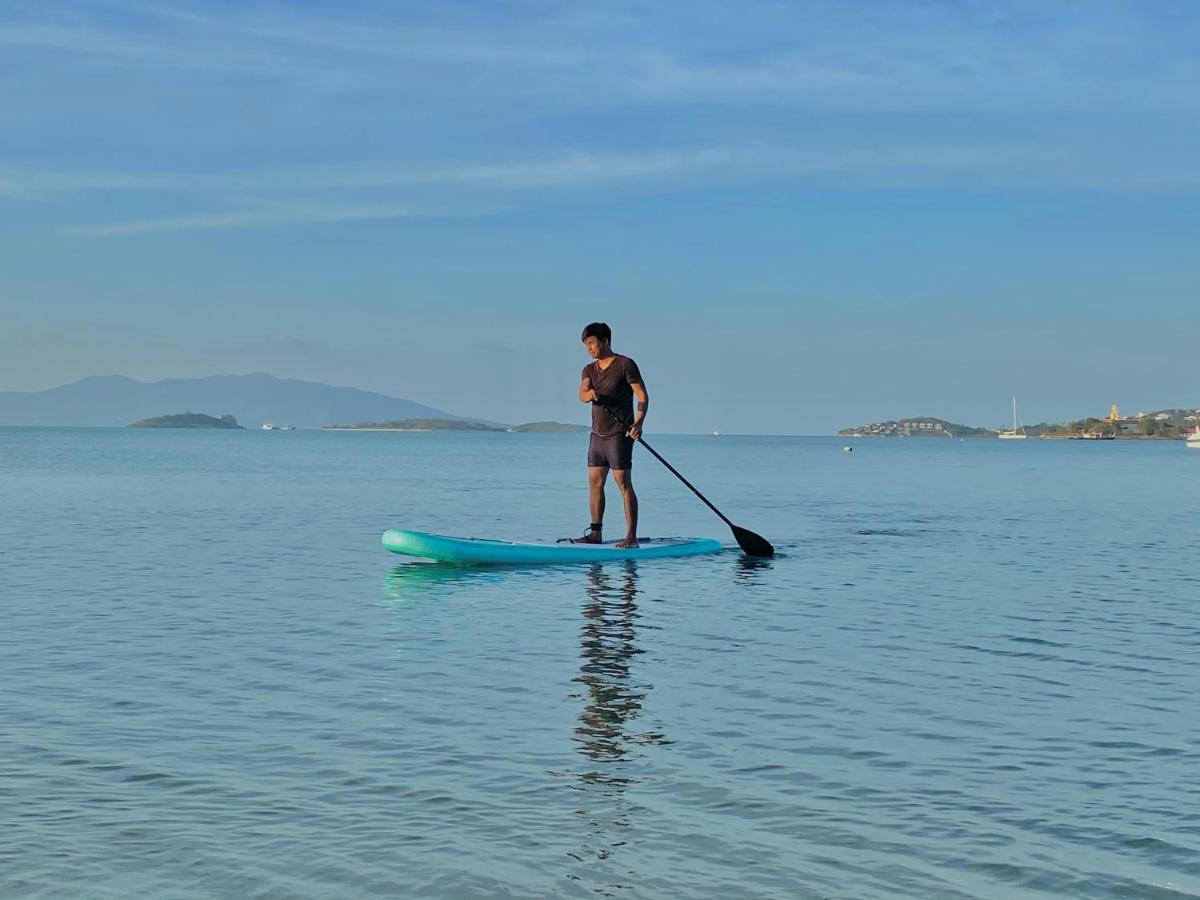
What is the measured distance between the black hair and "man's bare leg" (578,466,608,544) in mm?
1905

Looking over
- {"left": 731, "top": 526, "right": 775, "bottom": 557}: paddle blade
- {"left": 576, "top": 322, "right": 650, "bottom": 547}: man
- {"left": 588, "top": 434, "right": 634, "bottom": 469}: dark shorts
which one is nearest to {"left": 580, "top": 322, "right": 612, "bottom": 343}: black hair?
{"left": 576, "top": 322, "right": 650, "bottom": 547}: man

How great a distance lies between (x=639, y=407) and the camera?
61.6 feet

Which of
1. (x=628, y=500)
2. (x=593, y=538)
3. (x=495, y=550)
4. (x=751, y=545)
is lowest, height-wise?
(x=751, y=545)

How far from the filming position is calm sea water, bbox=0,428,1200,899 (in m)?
6.39


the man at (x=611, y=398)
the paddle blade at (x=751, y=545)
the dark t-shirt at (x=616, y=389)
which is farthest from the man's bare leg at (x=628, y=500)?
the paddle blade at (x=751, y=545)

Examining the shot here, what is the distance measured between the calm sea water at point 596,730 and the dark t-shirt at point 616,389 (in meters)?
2.26

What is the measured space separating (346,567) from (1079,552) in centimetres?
1419

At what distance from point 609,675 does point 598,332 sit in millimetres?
8172

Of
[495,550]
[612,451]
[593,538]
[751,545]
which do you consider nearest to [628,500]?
[612,451]

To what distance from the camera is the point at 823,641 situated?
13.7 metres

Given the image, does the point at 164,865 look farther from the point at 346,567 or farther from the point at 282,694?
the point at 346,567

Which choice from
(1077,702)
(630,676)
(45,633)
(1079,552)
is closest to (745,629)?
(630,676)

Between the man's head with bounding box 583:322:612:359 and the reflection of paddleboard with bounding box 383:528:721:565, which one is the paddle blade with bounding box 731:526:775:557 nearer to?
the reflection of paddleboard with bounding box 383:528:721:565

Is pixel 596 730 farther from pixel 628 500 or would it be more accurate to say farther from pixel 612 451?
pixel 628 500
